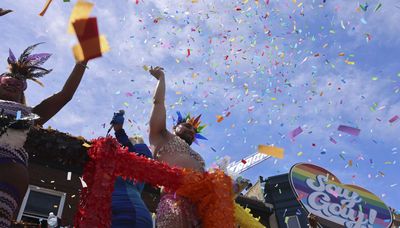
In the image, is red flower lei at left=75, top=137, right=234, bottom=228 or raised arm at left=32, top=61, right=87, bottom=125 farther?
raised arm at left=32, top=61, right=87, bottom=125

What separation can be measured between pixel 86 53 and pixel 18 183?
3.10 ft

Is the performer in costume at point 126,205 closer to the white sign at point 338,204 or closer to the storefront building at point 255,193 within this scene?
the storefront building at point 255,193

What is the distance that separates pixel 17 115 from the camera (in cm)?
249

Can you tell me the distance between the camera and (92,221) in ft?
7.81

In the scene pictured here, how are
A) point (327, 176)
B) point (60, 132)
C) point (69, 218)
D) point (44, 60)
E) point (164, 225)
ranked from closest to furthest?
point (164, 225), point (44, 60), point (60, 132), point (69, 218), point (327, 176)

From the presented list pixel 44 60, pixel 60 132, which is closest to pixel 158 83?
pixel 44 60

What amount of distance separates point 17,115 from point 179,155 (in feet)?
4.46

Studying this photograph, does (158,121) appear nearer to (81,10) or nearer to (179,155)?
(179,155)

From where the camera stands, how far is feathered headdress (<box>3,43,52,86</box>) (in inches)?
120

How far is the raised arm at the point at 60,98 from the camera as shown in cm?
286

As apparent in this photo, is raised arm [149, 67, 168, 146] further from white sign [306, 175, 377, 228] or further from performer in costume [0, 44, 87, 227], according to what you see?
white sign [306, 175, 377, 228]

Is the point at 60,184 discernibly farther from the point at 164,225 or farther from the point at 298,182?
the point at 298,182

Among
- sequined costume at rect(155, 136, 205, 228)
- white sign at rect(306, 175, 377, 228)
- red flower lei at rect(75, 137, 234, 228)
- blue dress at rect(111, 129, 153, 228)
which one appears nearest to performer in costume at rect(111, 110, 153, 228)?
blue dress at rect(111, 129, 153, 228)

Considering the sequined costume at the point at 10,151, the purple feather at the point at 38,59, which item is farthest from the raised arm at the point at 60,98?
the purple feather at the point at 38,59
